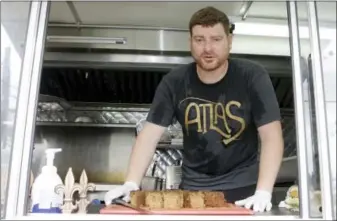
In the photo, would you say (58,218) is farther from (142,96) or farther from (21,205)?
(142,96)

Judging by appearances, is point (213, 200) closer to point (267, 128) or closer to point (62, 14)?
point (267, 128)

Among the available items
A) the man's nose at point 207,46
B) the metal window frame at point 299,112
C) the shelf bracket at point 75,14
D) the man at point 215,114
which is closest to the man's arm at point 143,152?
the man at point 215,114

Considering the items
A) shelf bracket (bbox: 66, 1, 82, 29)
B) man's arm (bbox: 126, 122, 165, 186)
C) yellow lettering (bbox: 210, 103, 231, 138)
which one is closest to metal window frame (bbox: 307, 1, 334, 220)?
yellow lettering (bbox: 210, 103, 231, 138)

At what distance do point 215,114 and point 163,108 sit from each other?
0.63 ft

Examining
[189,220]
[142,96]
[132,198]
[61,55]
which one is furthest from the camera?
[142,96]

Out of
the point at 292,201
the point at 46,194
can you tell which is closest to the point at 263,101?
the point at 292,201

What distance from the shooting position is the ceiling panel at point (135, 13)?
238cm

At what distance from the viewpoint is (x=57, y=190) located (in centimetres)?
104

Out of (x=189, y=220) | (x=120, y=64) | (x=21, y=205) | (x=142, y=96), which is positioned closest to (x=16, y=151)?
(x=21, y=205)

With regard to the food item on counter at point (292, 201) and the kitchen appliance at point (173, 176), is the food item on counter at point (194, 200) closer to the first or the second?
the food item on counter at point (292, 201)

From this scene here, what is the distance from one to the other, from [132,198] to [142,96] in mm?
2399

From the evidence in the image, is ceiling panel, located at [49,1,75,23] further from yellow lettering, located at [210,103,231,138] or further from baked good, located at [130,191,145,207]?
baked good, located at [130,191,145,207]

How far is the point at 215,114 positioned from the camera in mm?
1441

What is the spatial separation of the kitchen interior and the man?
0.55 meters
